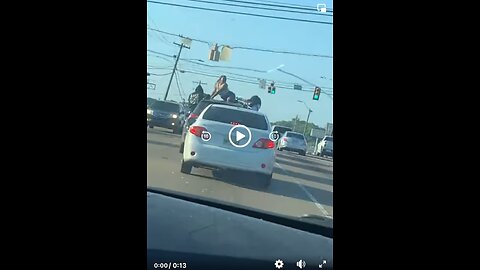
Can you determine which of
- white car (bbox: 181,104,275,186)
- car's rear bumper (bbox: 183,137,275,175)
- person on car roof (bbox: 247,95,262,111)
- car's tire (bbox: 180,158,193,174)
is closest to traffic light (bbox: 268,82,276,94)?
Result: person on car roof (bbox: 247,95,262,111)

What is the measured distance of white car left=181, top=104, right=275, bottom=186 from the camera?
4477mm

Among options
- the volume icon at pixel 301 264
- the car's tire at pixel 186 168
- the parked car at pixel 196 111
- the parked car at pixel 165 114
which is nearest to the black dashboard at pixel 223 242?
the volume icon at pixel 301 264

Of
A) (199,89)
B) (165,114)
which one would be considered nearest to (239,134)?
(199,89)

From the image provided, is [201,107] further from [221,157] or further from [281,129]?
[281,129]

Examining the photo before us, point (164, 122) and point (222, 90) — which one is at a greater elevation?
point (222, 90)

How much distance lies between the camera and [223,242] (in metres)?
3.65

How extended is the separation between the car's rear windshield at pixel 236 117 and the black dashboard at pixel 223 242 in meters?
0.72

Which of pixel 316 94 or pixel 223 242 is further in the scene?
pixel 316 94

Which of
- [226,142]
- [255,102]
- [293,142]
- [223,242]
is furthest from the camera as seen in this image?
[293,142]

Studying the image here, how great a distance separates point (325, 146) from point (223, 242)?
1.31 m

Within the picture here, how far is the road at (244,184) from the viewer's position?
4.30 meters

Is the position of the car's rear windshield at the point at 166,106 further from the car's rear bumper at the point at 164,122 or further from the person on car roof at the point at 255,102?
the person on car roof at the point at 255,102
